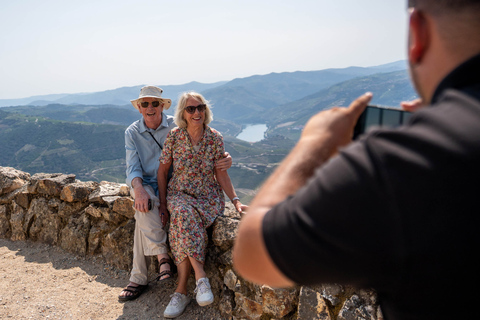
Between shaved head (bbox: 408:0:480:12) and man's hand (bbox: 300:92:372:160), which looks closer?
shaved head (bbox: 408:0:480:12)

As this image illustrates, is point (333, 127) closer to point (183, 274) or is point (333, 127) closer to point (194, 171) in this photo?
point (183, 274)

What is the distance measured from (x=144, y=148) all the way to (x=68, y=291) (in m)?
2.22

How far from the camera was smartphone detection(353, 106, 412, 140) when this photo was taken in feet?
3.30

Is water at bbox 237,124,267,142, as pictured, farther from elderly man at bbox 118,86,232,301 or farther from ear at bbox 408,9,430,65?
ear at bbox 408,9,430,65

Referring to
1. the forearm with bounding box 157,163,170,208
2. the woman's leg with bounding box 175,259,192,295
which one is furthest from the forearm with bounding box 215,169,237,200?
the woman's leg with bounding box 175,259,192,295

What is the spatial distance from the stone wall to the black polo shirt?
230 cm

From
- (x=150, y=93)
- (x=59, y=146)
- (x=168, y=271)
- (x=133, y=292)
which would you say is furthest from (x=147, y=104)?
(x=59, y=146)

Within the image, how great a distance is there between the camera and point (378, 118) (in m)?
1.01

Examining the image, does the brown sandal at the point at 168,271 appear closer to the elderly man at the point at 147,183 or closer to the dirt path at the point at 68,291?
the elderly man at the point at 147,183

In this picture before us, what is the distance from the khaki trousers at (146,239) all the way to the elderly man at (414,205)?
3.60m

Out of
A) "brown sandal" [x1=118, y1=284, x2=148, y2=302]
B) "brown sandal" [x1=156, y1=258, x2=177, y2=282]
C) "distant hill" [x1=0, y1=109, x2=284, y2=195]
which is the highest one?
"brown sandal" [x1=156, y1=258, x2=177, y2=282]

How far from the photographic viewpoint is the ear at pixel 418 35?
0.75 meters

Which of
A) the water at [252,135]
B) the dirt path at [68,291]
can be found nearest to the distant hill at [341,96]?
the water at [252,135]

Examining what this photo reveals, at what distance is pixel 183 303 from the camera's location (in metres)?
3.71
